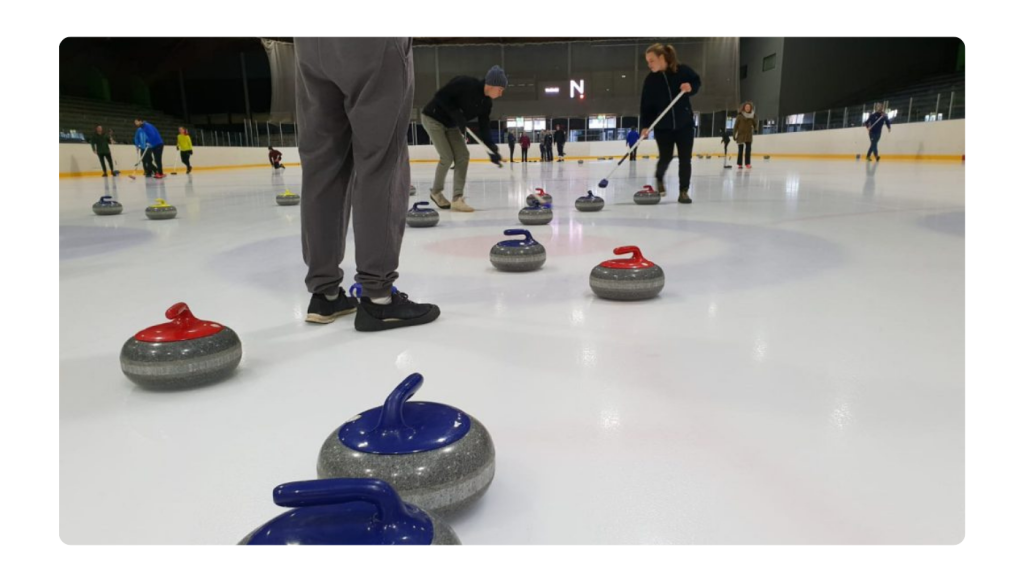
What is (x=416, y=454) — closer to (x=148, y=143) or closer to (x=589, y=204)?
(x=589, y=204)

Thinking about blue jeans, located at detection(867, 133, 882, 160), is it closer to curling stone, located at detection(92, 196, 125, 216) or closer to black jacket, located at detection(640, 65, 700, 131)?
black jacket, located at detection(640, 65, 700, 131)

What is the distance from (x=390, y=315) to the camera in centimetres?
217

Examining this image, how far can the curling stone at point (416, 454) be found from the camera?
3.25 feet

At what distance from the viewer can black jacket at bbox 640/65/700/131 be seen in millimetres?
6164

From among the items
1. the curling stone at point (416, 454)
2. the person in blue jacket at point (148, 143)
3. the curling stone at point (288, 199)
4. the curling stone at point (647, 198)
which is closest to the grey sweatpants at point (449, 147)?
the curling stone at point (288, 199)

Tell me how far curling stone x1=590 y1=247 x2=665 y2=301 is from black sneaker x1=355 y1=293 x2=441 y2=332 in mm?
648

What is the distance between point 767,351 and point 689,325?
0.32 metres

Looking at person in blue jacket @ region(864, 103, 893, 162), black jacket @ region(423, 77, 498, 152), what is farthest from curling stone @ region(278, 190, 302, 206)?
person in blue jacket @ region(864, 103, 893, 162)

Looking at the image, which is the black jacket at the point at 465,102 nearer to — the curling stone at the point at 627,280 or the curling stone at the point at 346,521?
the curling stone at the point at 627,280

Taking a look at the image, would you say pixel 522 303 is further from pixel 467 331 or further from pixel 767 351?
pixel 767 351

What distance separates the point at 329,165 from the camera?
2.18 meters

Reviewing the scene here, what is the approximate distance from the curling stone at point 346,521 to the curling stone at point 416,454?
0.76 ft

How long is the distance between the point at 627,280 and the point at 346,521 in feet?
5.83
